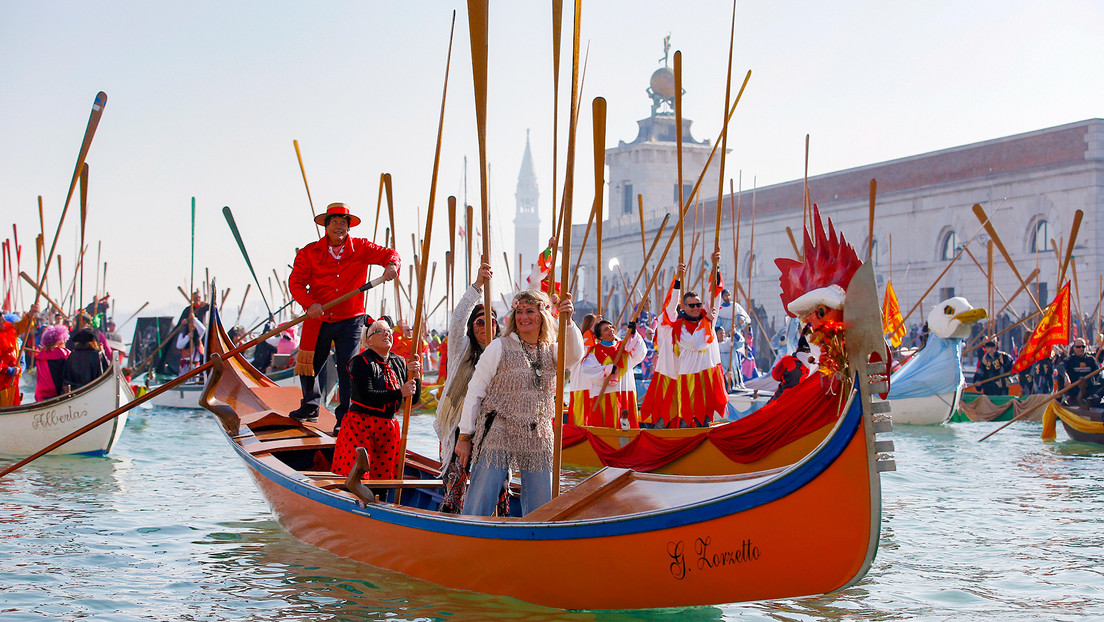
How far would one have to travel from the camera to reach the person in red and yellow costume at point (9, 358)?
996 centimetres

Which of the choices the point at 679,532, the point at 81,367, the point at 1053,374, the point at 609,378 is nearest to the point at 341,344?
the point at 609,378

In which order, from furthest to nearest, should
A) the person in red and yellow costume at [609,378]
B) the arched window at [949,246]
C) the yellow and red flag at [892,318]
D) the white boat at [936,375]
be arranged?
the arched window at [949,246] < the yellow and red flag at [892,318] < the white boat at [936,375] < the person in red and yellow costume at [609,378]

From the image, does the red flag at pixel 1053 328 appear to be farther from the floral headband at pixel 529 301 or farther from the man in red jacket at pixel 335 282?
the floral headband at pixel 529 301

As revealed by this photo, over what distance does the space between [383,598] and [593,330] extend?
5740mm

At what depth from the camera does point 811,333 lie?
13.3ft

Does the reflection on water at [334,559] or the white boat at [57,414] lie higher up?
the white boat at [57,414]

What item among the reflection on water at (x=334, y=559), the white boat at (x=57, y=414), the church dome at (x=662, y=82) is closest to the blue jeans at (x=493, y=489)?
the reflection on water at (x=334, y=559)

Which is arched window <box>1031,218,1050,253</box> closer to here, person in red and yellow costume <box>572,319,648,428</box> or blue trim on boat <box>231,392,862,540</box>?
person in red and yellow costume <box>572,319,648,428</box>

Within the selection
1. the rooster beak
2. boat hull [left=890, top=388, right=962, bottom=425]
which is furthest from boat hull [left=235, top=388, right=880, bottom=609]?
boat hull [left=890, top=388, right=962, bottom=425]

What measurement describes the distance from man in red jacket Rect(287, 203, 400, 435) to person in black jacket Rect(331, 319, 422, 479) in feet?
3.09

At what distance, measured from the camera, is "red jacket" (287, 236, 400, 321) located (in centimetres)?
714

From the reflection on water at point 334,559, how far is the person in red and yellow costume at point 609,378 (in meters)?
2.61

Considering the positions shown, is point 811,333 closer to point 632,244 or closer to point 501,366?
point 501,366

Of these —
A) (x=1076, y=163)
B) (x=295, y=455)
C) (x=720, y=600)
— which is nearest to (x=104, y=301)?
(x=295, y=455)
